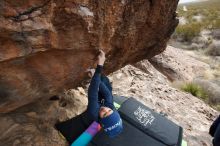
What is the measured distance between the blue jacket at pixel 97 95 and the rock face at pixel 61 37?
0.21m

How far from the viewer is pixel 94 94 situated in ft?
16.7

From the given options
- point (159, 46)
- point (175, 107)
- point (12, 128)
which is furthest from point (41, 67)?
point (175, 107)

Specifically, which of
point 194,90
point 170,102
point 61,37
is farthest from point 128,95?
point 61,37

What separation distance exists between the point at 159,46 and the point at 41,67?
2594 mm

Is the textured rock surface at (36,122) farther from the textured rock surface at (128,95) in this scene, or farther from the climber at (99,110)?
the climber at (99,110)

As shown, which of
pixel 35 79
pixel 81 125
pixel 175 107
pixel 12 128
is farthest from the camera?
pixel 175 107

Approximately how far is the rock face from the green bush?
546 centimetres

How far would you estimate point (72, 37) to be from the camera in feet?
14.4

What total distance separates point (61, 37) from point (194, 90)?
7.67m

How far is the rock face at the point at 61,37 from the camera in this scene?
12.7 ft

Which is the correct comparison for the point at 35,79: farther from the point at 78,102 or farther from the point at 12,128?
the point at 78,102

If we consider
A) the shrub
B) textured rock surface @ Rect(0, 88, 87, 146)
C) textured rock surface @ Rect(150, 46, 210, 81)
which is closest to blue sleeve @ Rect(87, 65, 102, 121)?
textured rock surface @ Rect(0, 88, 87, 146)

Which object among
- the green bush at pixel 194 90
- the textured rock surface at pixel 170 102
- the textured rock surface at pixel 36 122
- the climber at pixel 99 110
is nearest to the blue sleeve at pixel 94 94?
the climber at pixel 99 110

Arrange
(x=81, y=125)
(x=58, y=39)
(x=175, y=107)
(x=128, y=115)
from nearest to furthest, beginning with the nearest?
(x=58, y=39)
(x=81, y=125)
(x=128, y=115)
(x=175, y=107)
